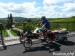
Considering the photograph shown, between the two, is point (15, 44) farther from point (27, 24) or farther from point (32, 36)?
point (27, 24)

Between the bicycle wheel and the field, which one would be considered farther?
the field

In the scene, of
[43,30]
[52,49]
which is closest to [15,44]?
[43,30]

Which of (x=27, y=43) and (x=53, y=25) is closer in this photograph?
(x=27, y=43)

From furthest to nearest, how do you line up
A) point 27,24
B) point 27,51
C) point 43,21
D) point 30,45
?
point 27,24, point 43,21, point 30,45, point 27,51

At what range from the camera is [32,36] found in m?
11.8

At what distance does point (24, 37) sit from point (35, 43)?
172 cm

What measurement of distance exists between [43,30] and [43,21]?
616 mm

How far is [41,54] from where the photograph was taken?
9898 millimetres

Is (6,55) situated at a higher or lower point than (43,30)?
lower

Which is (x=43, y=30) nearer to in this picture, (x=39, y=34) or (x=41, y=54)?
(x=39, y=34)

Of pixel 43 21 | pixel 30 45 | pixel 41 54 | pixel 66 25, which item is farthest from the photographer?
pixel 66 25

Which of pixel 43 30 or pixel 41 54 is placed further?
pixel 43 30

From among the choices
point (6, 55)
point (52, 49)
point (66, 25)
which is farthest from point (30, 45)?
point (66, 25)

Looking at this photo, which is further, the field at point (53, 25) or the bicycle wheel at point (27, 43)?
the field at point (53, 25)
